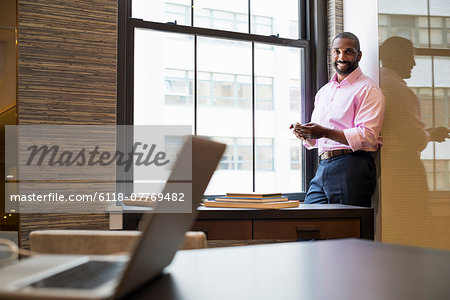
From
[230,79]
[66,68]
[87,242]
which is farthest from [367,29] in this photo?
[87,242]

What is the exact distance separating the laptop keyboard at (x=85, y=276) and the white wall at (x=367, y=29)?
233 centimetres

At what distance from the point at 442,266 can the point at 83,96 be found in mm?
2073

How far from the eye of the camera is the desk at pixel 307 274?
62cm

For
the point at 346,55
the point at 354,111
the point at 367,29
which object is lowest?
the point at 354,111

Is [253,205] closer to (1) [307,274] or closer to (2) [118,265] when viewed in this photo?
(1) [307,274]

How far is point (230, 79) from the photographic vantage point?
9.67 ft

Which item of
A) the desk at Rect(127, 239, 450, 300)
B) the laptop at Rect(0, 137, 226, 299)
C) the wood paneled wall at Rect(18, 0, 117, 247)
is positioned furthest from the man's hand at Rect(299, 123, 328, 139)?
the laptop at Rect(0, 137, 226, 299)

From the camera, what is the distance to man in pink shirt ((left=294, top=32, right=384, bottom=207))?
8.02 feet

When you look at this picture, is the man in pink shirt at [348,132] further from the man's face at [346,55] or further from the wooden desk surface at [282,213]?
the wooden desk surface at [282,213]

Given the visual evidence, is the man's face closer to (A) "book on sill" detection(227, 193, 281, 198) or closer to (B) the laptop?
(A) "book on sill" detection(227, 193, 281, 198)

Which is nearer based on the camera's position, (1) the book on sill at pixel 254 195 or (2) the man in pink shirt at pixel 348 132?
(1) the book on sill at pixel 254 195

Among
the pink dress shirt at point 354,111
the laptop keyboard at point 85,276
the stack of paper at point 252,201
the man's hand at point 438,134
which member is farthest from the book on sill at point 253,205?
the laptop keyboard at point 85,276

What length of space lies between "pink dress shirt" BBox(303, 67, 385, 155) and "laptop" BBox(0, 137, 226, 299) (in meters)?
1.82

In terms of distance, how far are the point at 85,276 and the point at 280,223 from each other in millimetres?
1540
